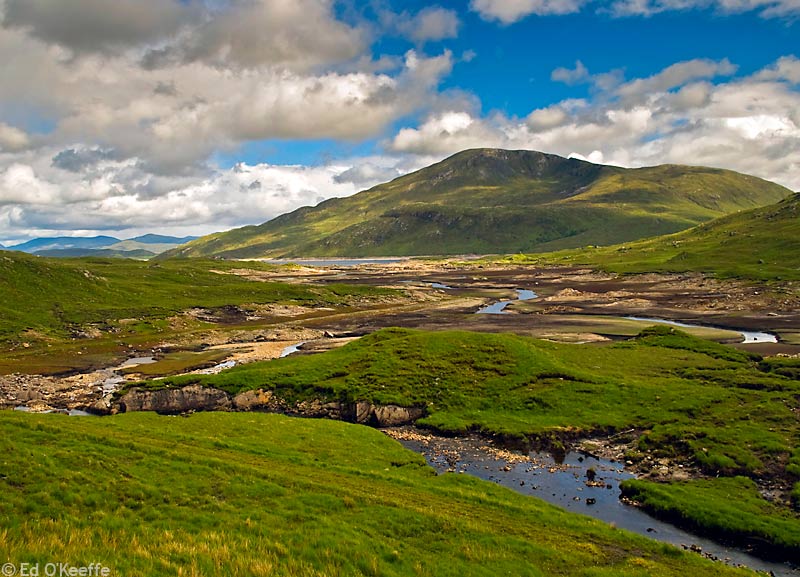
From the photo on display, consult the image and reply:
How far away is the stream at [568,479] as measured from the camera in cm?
2881

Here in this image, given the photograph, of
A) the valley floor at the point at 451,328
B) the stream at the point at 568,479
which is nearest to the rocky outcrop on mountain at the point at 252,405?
the valley floor at the point at 451,328

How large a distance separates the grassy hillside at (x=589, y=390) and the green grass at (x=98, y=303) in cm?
4834

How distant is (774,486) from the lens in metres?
35.1

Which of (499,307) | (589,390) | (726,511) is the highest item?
(499,307)

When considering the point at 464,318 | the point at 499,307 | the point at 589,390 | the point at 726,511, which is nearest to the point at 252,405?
the point at 589,390

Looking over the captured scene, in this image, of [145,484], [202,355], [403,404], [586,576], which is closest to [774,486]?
[586,576]

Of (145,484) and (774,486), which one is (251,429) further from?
(774,486)

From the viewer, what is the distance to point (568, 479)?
38781 millimetres

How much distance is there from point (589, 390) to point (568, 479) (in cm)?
1928

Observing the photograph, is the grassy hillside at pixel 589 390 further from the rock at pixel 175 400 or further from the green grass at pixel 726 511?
the rock at pixel 175 400

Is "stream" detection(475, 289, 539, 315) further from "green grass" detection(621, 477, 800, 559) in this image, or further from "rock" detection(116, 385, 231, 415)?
"green grass" detection(621, 477, 800, 559)

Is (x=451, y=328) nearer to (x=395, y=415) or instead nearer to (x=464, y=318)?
(x=464, y=318)

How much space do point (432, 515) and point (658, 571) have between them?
1091 centimetres

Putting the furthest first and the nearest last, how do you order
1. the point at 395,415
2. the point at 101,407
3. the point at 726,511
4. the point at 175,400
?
the point at 175,400, the point at 101,407, the point at 395,415, the point at 726,511
